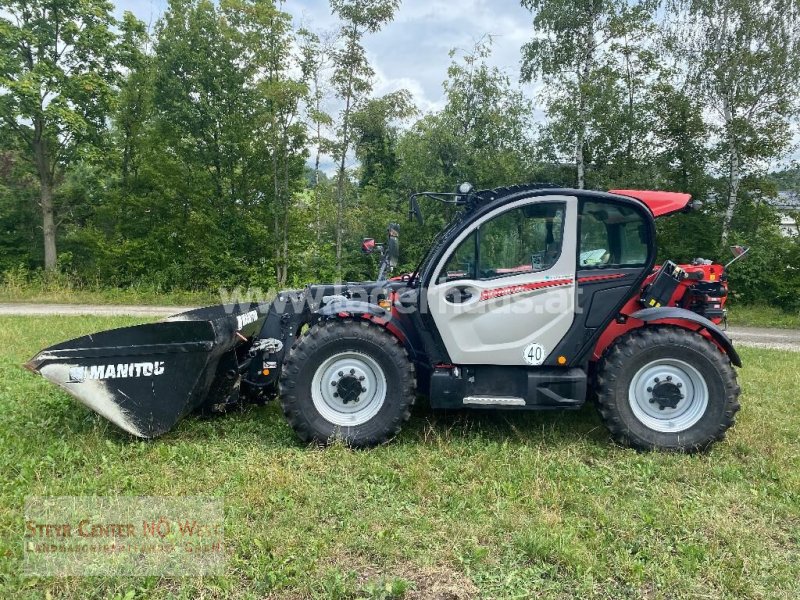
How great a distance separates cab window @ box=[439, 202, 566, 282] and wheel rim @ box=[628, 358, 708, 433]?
123cm

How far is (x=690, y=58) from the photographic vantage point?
14062 millimetres

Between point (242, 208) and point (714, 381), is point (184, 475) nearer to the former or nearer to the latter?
point (714, 381)

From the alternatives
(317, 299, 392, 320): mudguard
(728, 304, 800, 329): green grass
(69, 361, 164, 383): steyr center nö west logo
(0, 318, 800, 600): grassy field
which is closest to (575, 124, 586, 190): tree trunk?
(728, 304, 800, 329): green grass

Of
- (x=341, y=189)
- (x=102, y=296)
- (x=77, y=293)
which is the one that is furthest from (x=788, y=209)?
(x=77, y=293)

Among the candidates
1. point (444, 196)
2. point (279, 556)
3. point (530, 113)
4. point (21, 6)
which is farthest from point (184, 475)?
point (21, 6)

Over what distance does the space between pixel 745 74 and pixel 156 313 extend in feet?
53.2

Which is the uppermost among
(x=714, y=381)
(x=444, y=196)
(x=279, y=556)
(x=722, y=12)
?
(x=722, y=12)

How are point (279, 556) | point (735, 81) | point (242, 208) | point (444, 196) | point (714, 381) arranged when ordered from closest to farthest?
1. point (279, 556)
2. point (714, 381)
3. point (444, 196)
4. point (735, 81)
5. point (242, 208)

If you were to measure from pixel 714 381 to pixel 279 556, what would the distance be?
345cm

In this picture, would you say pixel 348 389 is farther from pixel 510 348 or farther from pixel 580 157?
pixel 580 157

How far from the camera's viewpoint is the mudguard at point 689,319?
4.22m

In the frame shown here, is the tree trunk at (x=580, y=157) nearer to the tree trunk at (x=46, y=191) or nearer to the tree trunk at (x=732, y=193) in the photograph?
the tree trunk at (x=732, y=193)

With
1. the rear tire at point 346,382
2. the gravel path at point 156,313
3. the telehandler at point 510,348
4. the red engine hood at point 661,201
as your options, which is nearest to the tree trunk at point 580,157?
the gravel path at point 156,313

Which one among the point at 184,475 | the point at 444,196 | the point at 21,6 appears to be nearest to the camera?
the point at 184,475
